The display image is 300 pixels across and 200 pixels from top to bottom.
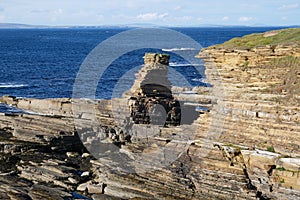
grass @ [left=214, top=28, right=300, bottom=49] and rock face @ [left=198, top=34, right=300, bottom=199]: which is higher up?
grass @ [left=214, top=28, right=300, bottom=49]

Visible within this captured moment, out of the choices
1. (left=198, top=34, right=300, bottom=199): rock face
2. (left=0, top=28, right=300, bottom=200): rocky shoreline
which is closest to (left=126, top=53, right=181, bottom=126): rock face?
(left=0, top=28, right=300, bottom=200): rocky shoreline

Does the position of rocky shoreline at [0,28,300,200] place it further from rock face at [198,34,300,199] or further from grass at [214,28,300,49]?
grass at [214,28,300,49]

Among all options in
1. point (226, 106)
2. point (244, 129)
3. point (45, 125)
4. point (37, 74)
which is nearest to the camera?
point (244, 129)

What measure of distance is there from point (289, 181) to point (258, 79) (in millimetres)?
14547

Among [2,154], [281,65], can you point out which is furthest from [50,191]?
[281,65]

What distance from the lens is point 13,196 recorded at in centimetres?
3009

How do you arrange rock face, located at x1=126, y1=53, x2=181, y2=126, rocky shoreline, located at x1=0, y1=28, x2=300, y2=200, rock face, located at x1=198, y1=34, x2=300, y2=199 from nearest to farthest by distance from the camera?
1. rock face, located at x1=198, y1=34, x2=300, y2=199
2. rocky shoreline, located at x1=0, y1=28, x2=300, y2=200
3. rock face, located at x1=126, y1=53, x2=181, y2=126

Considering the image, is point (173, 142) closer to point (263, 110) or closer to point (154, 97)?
point (263, 110)

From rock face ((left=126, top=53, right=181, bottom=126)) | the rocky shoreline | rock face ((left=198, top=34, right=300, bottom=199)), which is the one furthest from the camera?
rock face ((left=126, top=53, right=181, bottom=126))

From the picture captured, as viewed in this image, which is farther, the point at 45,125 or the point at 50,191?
the point at 45,125

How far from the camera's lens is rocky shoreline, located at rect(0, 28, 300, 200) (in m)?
29.5

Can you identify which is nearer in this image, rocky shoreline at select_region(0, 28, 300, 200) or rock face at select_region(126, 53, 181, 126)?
rocky shoreline at select_region(0, 28, 300, 200)

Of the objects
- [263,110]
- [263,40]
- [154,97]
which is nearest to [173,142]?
[263,110]

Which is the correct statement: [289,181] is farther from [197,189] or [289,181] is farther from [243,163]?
[197,189]
